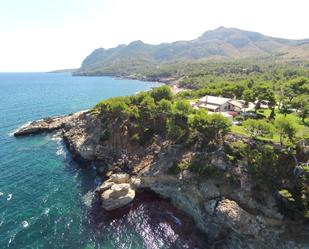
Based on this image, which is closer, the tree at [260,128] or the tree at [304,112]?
the tree at [260,128]

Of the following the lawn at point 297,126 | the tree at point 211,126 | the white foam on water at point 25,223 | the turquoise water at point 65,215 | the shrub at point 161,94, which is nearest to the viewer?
the turquoise water at point 65,215

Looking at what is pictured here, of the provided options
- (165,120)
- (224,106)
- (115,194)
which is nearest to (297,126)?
(224,106)

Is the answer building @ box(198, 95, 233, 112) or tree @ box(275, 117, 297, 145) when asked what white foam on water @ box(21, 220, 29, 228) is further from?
building @ box(198, 95, 233, 112)

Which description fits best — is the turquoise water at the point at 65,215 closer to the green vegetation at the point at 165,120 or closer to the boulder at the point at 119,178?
the boulder at the point at 119,178

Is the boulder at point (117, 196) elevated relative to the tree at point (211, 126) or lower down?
lower down

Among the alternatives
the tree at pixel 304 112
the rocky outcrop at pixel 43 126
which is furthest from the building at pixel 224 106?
the rocky outcrop at pixel 43 126

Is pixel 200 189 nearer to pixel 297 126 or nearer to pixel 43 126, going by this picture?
pixel 297 126

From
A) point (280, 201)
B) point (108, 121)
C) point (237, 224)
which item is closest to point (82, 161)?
point (108, 121)

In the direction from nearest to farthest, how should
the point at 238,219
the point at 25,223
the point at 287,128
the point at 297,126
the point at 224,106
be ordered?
the point at 238,219 → the point at 25,223 → the point at 287,128 → the point at 297,126 → the point at 224,106
